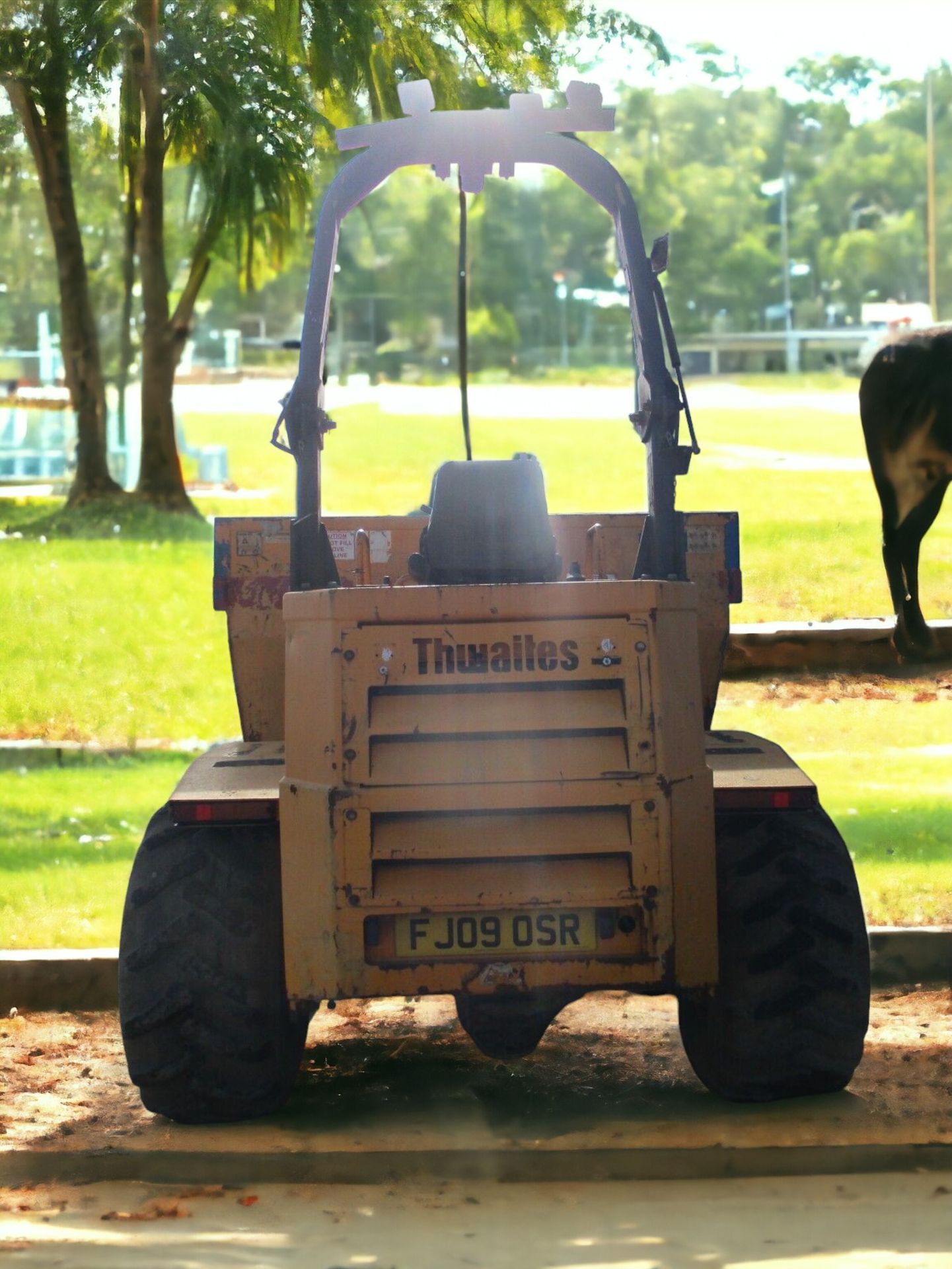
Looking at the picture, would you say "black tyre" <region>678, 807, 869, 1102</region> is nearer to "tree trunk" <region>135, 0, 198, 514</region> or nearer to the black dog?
the black dog

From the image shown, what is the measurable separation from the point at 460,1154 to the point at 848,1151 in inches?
41.9

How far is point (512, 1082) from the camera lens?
6344 millimetres

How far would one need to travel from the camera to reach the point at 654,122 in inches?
3541

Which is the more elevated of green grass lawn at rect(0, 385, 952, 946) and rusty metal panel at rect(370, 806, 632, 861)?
rusty metal panel at rect(370, 806, 632, 861)

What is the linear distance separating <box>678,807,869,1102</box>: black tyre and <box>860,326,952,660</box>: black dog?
893 cm

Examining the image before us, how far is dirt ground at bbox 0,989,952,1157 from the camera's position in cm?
570

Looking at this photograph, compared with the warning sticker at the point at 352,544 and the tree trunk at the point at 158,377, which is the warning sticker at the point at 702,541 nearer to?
the warning sticker at the point at 352,544

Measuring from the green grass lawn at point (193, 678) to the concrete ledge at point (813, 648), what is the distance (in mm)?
394

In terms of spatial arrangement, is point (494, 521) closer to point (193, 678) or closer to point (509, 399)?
point (193, 678)

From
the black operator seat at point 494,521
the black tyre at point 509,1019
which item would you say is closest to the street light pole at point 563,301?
the black tyre at point 509,1019

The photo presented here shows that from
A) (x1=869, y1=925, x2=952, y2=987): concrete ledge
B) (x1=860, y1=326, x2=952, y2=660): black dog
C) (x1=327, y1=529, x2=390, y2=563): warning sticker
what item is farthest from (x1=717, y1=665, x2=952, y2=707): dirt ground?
(x1=327, y1=529, x2=390, y2=563): warning sticker

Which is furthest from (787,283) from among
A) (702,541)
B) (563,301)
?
(702,541)

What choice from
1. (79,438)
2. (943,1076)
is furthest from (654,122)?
(943,1076)

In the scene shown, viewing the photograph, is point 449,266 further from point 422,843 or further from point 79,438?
point 422,843
